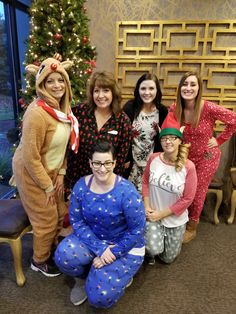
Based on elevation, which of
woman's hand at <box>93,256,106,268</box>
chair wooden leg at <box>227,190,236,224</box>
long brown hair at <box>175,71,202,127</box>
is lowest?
chair wooden leg at <box>227,190,236,224</box>

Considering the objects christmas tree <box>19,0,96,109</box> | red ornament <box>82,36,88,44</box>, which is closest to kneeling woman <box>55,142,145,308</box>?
christmas tree <box>19,0,96,109</box>

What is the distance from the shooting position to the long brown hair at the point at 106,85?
5.80 feet

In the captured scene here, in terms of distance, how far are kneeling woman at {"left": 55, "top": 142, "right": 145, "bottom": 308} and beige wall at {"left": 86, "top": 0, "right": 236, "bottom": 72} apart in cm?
225

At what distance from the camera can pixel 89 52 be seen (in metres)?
2.90

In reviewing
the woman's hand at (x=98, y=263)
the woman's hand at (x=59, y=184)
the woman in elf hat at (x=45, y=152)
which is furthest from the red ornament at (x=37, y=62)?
the woman's hand at (x=98, y=263)

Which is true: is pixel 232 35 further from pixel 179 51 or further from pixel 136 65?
pixel 136 65

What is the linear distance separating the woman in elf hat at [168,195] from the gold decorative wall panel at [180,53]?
1.52m

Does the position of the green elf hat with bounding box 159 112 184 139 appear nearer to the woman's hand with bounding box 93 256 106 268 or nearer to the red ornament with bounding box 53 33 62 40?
the woman's hand with bounding box 93 256 106 268

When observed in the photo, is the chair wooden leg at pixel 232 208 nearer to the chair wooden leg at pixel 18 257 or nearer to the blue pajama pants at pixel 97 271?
the blue pajama pants at pixel 97 271

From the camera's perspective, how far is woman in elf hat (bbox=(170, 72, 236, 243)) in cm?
213

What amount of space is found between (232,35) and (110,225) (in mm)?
2717

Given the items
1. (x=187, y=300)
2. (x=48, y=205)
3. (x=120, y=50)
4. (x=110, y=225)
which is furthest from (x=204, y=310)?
(x=120, y=50)

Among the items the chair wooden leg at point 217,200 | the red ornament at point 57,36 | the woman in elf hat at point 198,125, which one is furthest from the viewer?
the chair wooden leg at point 217,200

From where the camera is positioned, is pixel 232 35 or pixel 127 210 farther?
pixel 232 35
